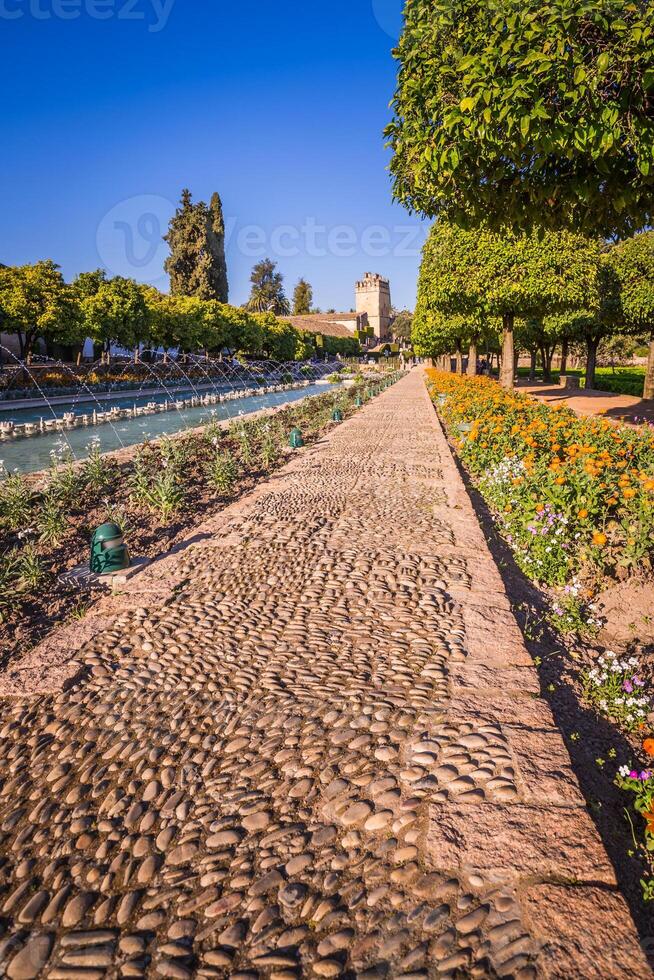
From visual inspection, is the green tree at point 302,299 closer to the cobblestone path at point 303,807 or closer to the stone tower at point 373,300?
the stone tower at point 373,300

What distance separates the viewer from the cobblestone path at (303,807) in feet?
4.68

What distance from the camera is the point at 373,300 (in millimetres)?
108875

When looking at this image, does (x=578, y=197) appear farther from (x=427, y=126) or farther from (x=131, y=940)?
(x=131, y=940)

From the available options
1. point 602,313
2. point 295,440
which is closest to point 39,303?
→ point 295,440

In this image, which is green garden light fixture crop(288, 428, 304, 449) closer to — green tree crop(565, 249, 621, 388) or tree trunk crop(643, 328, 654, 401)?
green tree crop(565, 249, 621, 388)

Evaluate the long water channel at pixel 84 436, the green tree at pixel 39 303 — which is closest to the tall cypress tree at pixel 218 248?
the green tree at pixel 39 303

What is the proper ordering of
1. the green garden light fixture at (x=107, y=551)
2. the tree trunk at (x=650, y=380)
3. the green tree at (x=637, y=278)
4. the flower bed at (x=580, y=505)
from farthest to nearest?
the green tree at (x=637, y=278)
the tree trunk at (x=650, y=380)
the green garden light fixture at (x=107, y=551)
the flower bed at (x=580, y=505)

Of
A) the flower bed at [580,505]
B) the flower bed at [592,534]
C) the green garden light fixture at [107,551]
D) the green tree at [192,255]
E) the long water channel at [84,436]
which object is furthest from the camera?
the green tree at [192,255]

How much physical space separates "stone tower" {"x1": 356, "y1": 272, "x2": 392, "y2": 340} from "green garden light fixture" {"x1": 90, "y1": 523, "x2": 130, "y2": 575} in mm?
110000

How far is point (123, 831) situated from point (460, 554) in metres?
3.19

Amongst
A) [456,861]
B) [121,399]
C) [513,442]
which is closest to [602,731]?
[456,861]

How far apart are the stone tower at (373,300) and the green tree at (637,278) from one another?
93.1m

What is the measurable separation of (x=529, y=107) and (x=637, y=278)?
58.9ft

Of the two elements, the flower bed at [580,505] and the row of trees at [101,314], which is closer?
the flower bed at [580,505]
